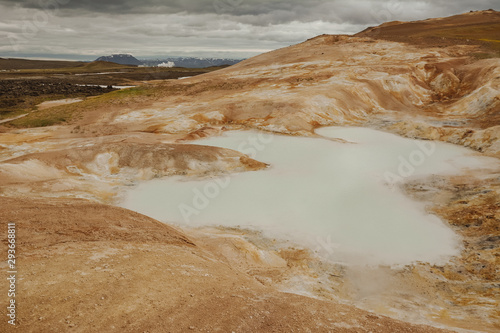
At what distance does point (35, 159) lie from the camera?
89.2 ft

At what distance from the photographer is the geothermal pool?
746 inches

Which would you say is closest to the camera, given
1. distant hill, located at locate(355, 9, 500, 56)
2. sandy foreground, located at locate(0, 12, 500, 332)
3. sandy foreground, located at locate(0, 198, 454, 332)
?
sandy foreground, located at locate(0, 198, 454, 332)

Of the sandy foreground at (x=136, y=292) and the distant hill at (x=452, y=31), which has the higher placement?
the distant hill at (x=452, y=31)

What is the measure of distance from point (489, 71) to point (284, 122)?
3465 cm

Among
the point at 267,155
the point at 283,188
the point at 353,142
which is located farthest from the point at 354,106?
the point at 283,188

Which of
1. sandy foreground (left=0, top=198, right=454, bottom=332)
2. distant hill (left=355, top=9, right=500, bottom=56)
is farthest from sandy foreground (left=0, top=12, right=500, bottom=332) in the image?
distant hill (left=355, top=9, right=500, bottom=56)

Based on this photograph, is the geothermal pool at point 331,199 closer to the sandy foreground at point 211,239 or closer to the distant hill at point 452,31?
the sandy foreground at point 211,239

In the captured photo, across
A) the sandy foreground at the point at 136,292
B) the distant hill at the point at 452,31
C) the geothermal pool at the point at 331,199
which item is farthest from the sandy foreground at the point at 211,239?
the distant hill at the point at 452,31

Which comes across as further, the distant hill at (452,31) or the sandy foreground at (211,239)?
the distant hill at (452,31)

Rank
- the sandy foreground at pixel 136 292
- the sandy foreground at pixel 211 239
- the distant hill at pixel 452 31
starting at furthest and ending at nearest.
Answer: the distant hill at pixel 452 31
the sandy foreground at pixel 211 239
the sandy foreground at pixel 136 292

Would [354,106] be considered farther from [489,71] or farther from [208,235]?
[208,235]

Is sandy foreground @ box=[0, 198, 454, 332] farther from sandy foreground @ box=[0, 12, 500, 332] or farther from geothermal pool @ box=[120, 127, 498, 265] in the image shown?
geothermal pool @ box=[120, 127, 498, 265]

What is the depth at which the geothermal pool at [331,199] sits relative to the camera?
19.0 meters

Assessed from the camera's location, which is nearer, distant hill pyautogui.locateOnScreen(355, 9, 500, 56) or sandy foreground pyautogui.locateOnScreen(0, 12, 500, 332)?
sandy foreground pyautogui.locateOnScreen(0, 12, 500, 332)
